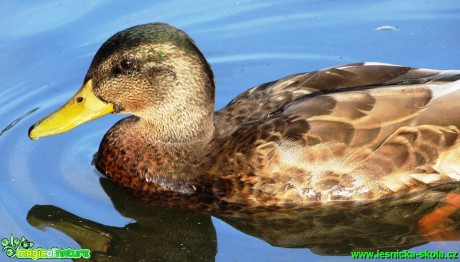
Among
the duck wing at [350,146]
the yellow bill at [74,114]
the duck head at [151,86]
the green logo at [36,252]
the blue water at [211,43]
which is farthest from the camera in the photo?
the blue water at [211,43]

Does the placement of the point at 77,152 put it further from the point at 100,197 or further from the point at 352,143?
the point at 352,143

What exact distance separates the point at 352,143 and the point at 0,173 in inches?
127

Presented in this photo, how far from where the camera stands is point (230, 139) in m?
8.28

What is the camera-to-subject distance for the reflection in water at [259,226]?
7.76m

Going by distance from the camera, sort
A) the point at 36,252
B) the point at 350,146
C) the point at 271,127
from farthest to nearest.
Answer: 1. the point at 271,127
2. the point at 350,146
3. the point at 36,252

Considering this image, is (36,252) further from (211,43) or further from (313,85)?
(211,43)

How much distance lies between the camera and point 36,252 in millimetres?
7730

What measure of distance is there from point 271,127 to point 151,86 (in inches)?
44.4

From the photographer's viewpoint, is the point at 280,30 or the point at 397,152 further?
the point at 280,30

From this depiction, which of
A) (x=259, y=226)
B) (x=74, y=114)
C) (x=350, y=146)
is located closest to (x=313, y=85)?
(x=350, y=146)

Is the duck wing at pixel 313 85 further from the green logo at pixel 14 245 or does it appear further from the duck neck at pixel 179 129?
the green logo at pixel 14 245

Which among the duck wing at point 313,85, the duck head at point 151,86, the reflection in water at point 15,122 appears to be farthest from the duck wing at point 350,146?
the reflection in water at point 15,122

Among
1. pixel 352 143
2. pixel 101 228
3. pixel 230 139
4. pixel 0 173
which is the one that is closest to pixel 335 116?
pixel 352 143

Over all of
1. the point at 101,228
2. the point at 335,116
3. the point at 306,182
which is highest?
the point at 335,116
